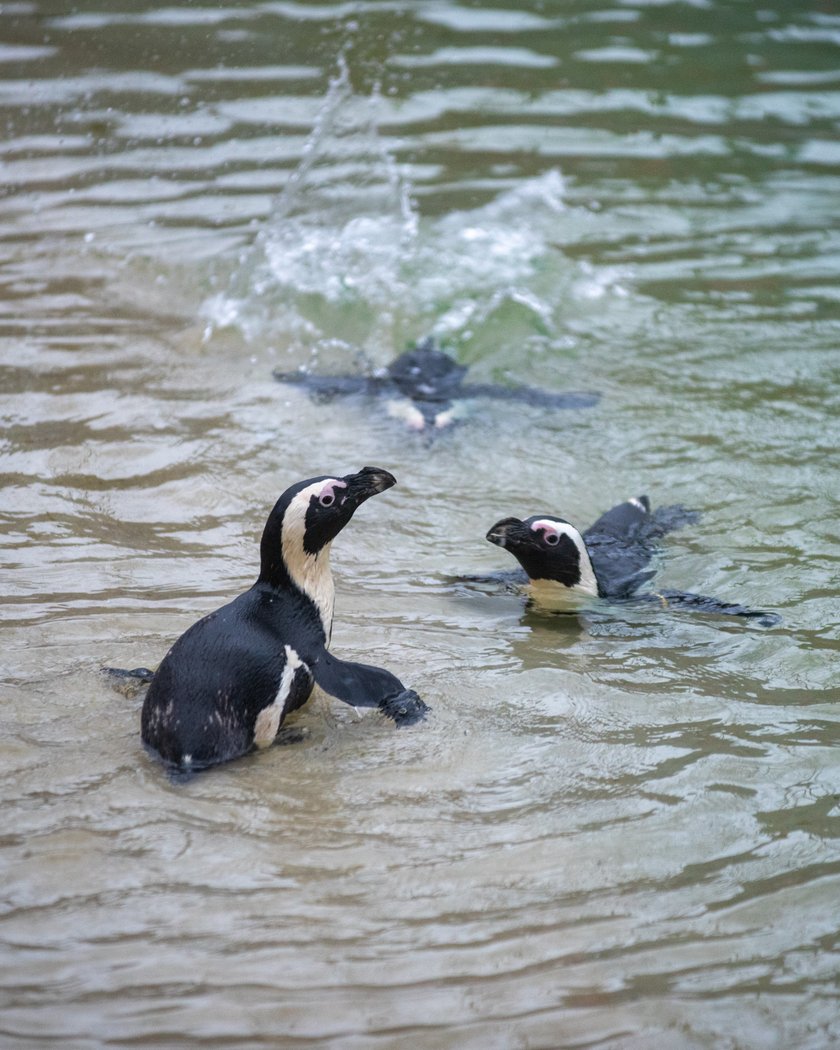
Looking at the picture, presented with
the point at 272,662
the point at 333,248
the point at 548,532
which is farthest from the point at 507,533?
the point at 333,248

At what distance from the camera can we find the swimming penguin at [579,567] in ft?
14.4

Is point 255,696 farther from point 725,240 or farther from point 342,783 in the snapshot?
point 725,240

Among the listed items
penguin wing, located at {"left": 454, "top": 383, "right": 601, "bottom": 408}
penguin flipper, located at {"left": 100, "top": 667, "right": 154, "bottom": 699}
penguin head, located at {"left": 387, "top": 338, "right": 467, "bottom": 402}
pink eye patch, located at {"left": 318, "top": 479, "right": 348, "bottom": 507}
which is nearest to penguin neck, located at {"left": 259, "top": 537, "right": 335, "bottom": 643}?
pink eye patch, located at {"left": 318, "top": 479, "right": 348, "bottom": 507}

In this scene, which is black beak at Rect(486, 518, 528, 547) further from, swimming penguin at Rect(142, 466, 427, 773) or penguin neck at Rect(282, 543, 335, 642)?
penguin neck at Rect(282, 543, 335, 642)

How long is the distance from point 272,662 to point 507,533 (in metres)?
1.24

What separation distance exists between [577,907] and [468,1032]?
45 centimetres

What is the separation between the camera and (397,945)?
2717 mm

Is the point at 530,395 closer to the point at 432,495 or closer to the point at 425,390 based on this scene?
the point at 425,390

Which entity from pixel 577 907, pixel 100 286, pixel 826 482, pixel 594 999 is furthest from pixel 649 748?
pixel 100 286

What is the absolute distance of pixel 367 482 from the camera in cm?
375

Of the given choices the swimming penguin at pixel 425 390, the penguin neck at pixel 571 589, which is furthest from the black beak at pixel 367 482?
the swimming penguin at pixel 425 390

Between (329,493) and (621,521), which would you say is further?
(621,521)

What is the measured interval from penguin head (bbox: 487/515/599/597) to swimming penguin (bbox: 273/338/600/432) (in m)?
1.50

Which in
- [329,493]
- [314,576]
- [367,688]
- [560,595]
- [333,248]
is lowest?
[560,595]
